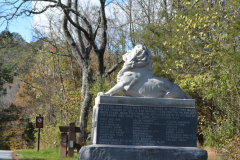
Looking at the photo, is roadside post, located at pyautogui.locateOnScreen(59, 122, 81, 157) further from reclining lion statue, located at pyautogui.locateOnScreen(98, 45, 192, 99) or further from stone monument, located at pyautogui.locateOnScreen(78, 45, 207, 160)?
reclining lion statue, located at pyautogui.locateOnScreen(98, 45, 192, 99)

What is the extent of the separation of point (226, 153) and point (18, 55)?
2680 centimetres

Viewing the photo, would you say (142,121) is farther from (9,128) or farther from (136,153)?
(9,128)

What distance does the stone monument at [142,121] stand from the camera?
694cm

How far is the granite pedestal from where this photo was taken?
271 inches

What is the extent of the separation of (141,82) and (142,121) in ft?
3.10

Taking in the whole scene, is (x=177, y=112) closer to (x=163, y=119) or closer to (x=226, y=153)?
(x=163, y=119)

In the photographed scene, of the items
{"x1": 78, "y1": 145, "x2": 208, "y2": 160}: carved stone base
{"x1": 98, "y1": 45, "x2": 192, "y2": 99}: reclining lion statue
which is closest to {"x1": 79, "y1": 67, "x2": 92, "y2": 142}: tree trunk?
{"x1": 98, "y1": 45, "x2": 192, "y2": 99}: reclining lion statue

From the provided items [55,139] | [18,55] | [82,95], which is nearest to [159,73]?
[82,95]

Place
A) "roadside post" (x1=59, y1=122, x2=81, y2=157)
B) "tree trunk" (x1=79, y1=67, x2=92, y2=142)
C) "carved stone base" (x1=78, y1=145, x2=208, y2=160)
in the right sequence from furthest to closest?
"tree trunk" (x1=79, y1=67, x2=92, y2=142) < "roadside post" (x1=59, y1=122, x2=81, y2=157) < "carved stone base" (x1=78, y1=145, x2=208, y2=160)

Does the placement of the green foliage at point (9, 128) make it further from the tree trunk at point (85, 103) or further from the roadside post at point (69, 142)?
the roadside post at point (69, 142)

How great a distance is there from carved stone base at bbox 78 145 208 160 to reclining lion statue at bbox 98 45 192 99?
1.29 metres

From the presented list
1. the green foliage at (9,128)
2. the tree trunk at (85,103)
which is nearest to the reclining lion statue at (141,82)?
the tree trunk at (85,103)

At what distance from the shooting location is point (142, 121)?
287 inches

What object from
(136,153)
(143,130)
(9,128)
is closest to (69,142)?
(143,130)
